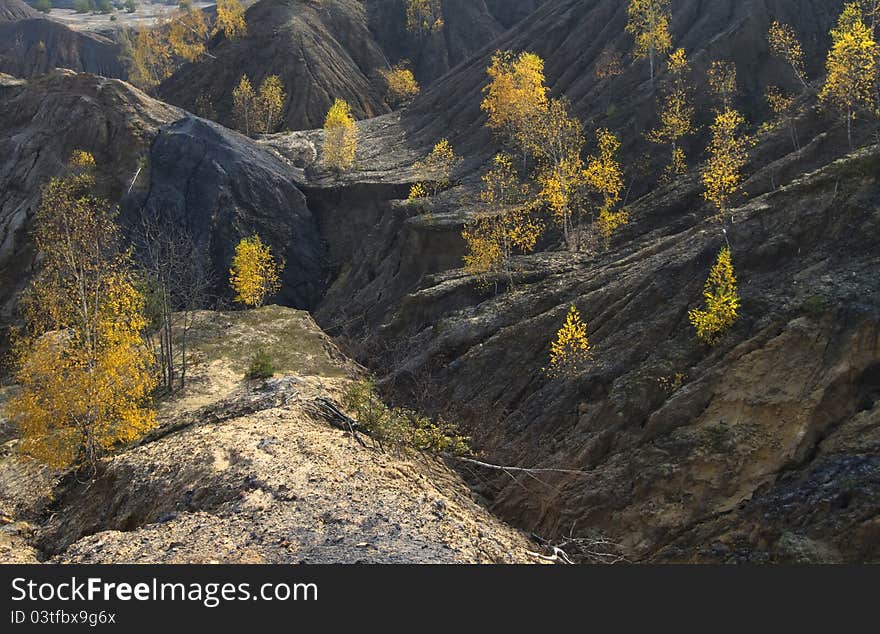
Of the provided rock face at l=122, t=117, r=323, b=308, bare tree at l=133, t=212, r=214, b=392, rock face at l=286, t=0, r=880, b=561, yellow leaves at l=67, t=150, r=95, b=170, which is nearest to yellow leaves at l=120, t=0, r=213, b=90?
rock face at l=122, t=117, r=323, b=308

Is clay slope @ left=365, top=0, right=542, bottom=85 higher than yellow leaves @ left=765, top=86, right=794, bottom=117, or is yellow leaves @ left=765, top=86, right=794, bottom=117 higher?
clay slope @ left=365, top=0, right=542, bottom=85

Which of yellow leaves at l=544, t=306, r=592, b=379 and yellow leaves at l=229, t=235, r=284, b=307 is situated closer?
yellow leaves at l=544, t=306, r=592, b=379

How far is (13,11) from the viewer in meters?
166

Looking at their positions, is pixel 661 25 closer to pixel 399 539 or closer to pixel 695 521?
pixel 695 521

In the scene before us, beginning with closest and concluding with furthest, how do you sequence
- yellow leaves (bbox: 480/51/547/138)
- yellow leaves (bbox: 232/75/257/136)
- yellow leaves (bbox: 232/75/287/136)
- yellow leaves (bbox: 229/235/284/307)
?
yellow leaves (bbox: 229/235/284/307) < yellow leaves (bbox: 480/51/547/138) < yellow leaves (bbox: 232/75/257/136) < yellow leaves (bbox: 232/75/287/136)

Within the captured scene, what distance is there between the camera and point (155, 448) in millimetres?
21797

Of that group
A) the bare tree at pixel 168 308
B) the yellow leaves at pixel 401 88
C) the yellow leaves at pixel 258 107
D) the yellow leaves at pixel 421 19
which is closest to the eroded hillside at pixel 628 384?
the bare tree at pixel 168 308

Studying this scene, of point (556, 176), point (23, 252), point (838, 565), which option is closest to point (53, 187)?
point (23, 252)

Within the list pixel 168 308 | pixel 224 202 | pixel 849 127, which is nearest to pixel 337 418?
pixel 168 308

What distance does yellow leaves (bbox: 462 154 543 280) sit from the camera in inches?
1786

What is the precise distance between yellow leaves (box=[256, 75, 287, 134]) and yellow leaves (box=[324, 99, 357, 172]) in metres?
24.3

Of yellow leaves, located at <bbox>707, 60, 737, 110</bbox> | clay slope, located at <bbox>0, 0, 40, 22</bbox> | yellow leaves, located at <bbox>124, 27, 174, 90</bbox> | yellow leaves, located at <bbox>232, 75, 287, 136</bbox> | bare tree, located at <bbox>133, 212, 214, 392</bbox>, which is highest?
clay slope, located at <bbox>0, 0, 40, 22</bbox>

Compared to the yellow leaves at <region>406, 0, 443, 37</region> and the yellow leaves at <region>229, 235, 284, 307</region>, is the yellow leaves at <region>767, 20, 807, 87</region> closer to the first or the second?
the yellow leaves at <region>229, 235, 284, 307</region>

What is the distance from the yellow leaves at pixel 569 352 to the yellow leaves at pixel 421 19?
383ft
